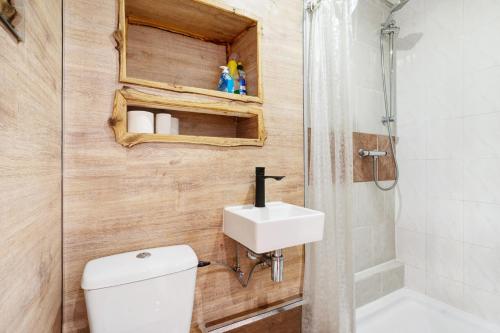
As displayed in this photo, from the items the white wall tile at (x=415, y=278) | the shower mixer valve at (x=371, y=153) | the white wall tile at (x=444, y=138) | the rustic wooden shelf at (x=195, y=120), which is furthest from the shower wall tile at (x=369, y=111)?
the white wall tile at (x=415, y=278)

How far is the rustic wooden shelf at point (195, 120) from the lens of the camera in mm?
951

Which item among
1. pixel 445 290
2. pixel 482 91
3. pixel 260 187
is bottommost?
pixel 445 290

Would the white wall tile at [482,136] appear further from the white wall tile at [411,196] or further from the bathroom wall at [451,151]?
the white wall tile at [411,196]

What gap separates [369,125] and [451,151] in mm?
520

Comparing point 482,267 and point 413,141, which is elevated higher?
point 413,141

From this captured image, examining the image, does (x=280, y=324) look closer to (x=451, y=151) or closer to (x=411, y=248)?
(x=411, y=248)

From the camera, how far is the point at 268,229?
934mm

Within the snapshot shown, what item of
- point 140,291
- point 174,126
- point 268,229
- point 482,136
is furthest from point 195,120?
point 482,136

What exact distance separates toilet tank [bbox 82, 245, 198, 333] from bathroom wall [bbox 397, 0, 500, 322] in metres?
1.65

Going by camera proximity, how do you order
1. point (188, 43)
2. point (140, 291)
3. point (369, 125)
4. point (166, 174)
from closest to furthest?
1. point (140, 291)
2. point (166, 174)
3. point (188, 43)
4. point (369, 125)

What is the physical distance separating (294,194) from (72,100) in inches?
43.2

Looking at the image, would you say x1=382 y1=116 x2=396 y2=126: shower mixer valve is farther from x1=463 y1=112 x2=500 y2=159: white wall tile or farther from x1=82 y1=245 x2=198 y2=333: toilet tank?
x1=82 y1=245 x2=198 y2=333: toilet tank

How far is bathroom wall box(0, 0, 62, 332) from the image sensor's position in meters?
0.48

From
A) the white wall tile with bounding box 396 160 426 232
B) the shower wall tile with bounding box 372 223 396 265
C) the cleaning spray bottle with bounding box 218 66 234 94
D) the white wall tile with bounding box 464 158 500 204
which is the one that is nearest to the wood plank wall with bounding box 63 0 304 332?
the cleaning spray bottle with bounding box 218 66 234 94
